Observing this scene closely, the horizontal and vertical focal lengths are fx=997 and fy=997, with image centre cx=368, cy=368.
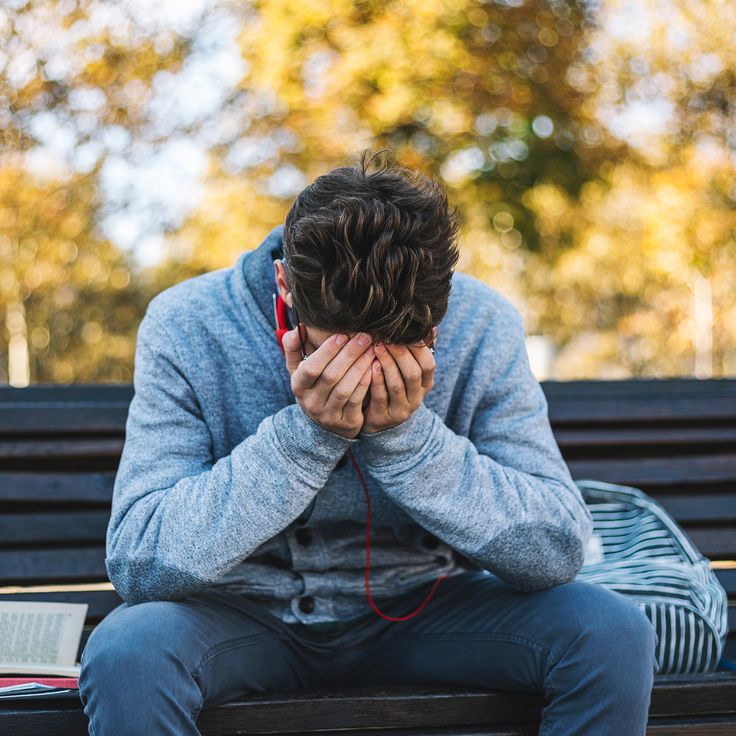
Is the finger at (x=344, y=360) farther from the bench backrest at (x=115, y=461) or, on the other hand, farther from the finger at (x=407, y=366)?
the bench backrest at (x=115, y=461)

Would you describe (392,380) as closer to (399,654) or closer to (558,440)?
(399,654)

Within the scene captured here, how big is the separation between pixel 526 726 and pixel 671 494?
1383 mm

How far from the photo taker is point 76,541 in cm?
285

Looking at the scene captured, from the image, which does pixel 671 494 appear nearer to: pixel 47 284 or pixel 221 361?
pixel 221 361

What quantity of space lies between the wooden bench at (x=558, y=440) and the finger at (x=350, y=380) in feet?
2.02

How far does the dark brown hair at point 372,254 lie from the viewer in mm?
1661

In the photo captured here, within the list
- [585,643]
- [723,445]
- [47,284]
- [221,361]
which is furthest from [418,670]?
[47,284]

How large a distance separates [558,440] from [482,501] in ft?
4.16

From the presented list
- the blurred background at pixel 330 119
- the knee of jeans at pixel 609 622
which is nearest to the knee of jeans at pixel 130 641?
the knee of jeans at pixel 609 622

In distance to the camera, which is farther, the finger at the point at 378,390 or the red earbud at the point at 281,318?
the red earbud at the point at 281,318

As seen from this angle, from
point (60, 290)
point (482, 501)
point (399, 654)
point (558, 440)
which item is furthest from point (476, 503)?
point (60, 290)

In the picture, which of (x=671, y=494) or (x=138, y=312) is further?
(x=138, y=312)

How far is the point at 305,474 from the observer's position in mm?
1831

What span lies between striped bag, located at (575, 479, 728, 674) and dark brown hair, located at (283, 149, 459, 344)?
90cm
